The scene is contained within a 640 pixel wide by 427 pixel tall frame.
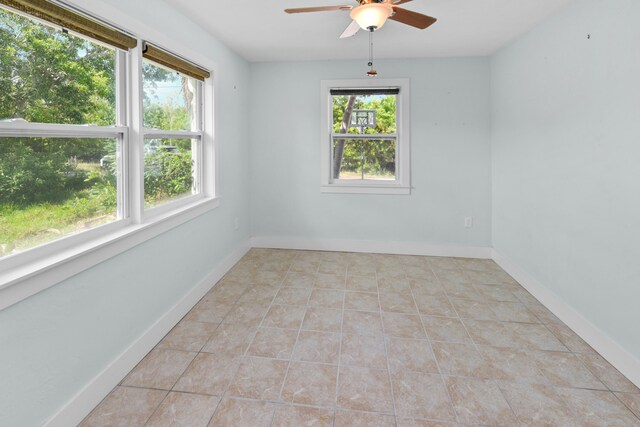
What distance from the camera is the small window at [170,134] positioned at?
2510mm

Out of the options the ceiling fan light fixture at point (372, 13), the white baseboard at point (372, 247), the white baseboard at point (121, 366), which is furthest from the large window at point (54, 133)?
the white baseboard at point (372, 247)

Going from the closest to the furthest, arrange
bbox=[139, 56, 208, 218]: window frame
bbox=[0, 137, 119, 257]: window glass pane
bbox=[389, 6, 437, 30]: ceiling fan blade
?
1. bbox=[0, 137, 119, 257]: window glass pane
2. bbox=[389, 6, 437, 30]: ceiling fan blade
3. bbox=[139, 56, 208, 218]: window frame

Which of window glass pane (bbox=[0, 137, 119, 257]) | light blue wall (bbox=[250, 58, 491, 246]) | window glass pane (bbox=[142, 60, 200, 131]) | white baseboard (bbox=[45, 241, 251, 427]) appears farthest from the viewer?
light blue wall (bbox=[250, 58, 491, 246])

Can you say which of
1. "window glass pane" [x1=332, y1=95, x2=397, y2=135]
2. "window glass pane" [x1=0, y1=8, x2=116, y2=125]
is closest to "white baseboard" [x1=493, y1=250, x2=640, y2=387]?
"window glass pane" [x1=332, y1=95, x2=397, y2=135]

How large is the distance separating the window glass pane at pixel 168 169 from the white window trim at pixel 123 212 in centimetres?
8

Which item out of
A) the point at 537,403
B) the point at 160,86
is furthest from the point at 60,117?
the point at 537,403

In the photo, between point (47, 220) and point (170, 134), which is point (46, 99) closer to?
point (47, 220)

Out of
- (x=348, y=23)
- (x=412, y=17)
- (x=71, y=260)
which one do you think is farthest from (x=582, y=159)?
(x=71, y=260)

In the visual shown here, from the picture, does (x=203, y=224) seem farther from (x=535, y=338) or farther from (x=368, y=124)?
(x=535, y=338)

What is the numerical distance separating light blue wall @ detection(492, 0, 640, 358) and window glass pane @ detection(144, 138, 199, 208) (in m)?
3.04

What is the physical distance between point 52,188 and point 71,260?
0.37 meters

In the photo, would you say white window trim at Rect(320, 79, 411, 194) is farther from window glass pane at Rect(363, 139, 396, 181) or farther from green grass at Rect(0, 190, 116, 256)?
green grass at Rect(0, 190, 116, 256)

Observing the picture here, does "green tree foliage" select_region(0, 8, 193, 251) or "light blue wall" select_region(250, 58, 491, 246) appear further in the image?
"light blue wall" select_region(250, 58, 491, 246)

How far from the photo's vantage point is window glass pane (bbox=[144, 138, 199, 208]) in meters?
2.54
